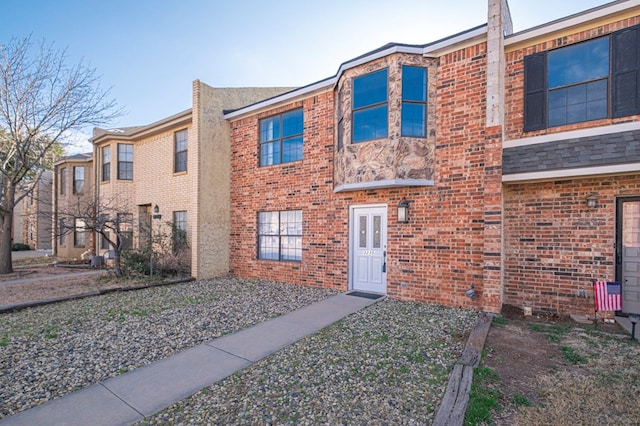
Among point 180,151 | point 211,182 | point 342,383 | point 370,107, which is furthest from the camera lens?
point 180,151

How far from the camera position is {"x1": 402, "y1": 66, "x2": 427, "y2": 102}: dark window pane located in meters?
7.04

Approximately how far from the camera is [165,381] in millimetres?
3625

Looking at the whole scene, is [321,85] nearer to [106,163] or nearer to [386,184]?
[386,184]

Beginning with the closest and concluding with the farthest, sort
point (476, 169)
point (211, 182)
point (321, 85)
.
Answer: point (476, 169), point (321, 85), point (211, 182)

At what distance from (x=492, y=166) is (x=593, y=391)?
4167mm

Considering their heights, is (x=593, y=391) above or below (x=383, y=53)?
below

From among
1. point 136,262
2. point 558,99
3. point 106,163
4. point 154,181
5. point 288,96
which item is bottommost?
point 136,262

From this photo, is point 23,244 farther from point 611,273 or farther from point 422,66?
point 611,273

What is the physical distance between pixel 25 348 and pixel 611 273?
33.3 ft

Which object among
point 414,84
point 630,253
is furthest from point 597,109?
point 414,84

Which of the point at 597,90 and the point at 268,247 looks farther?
the point at 268,247

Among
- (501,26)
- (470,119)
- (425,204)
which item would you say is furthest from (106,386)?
(501,26)

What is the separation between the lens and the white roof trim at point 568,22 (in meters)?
5.45

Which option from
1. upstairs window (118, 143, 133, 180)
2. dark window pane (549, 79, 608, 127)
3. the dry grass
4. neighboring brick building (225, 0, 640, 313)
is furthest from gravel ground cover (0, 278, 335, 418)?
upstairs window (118, 143, 133, 180)
